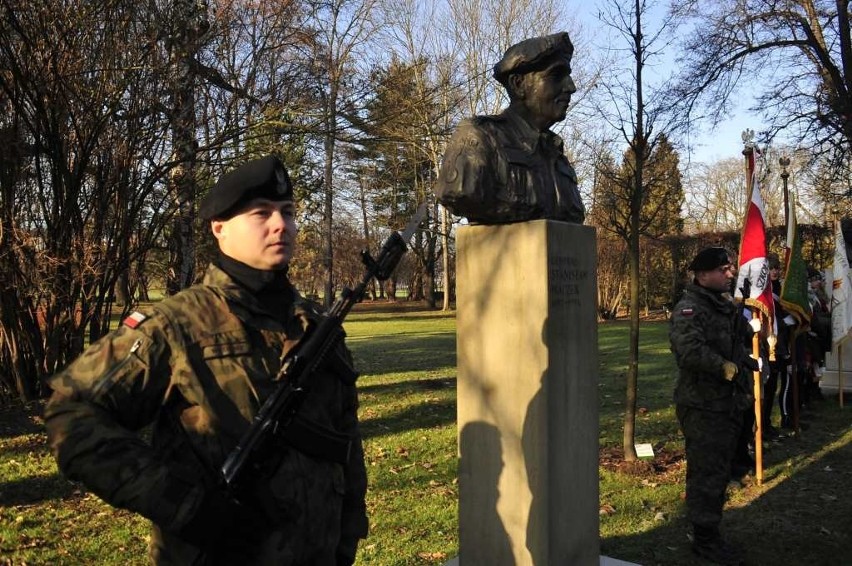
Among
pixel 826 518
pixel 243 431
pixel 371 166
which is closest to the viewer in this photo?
pixel 243 431

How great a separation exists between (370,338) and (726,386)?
16.8 m

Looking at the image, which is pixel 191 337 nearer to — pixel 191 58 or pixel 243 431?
pixel 243 431

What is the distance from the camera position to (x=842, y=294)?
8.97 meters

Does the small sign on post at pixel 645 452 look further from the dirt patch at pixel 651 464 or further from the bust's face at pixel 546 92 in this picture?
the bust's face at pixel 546 92

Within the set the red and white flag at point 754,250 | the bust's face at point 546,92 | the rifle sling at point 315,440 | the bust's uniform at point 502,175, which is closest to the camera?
the rifle sling at point 315,440

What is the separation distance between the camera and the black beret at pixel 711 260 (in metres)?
5.01

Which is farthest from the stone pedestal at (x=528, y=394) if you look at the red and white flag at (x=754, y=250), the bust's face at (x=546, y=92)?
the red and white flag at (x=754, y=250)

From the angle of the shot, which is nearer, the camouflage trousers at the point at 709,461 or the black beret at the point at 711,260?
the camouflage trousers at the point at 709,461

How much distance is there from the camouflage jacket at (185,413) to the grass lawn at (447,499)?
3.06 m

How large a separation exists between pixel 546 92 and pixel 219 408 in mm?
3064

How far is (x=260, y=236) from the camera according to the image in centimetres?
203

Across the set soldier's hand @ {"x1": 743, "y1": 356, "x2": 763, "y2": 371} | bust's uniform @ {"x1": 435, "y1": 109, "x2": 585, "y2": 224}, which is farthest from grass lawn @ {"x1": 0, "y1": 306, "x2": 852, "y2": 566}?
bust's uniform @ {"x1": 435, "y1": 109, "x2": 585, "y2": 224}

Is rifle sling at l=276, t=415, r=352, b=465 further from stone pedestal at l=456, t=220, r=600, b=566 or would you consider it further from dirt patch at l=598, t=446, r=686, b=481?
dirt patch at l=598, t=446, r=686, b=481

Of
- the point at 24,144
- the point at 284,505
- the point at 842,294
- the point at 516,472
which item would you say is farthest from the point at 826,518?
the point at 24,144
